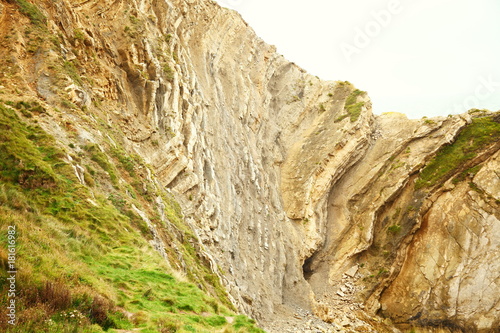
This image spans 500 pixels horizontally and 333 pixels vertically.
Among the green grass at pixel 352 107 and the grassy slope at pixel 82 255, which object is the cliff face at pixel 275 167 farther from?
the grassy slope at pixel 82 255

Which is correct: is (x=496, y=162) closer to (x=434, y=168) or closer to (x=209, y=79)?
(x=434, y=168)

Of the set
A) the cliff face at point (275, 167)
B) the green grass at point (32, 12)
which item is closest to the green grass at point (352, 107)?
the cliff face at point (275, 167)

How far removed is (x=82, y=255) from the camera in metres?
9.66

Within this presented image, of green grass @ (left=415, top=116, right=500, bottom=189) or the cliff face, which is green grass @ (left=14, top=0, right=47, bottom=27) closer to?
the cliff face

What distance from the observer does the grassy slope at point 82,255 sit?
6.12 m

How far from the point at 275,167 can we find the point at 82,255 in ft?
115

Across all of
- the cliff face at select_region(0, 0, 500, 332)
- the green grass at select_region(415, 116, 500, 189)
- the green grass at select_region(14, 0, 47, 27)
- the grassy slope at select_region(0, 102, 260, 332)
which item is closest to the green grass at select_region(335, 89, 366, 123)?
the cliff face at select_region(0, 0, 500, 332)

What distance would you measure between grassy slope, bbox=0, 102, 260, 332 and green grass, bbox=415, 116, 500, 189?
29348mm

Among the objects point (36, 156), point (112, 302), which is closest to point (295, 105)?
point (36, 156)

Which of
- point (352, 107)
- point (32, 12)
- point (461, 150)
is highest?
point (352, 107)

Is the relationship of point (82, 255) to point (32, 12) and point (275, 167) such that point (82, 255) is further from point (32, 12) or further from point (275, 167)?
point (275, 167)

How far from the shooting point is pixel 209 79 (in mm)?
39031

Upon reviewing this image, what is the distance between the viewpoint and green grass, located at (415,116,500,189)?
3347 centimetres

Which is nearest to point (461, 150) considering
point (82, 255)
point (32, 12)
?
point (82, 255)
